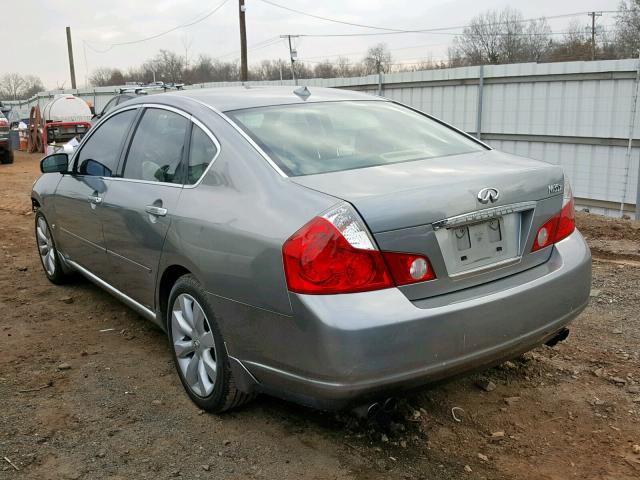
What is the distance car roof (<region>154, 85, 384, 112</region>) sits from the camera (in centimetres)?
348

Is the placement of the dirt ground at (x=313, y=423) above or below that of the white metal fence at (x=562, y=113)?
below

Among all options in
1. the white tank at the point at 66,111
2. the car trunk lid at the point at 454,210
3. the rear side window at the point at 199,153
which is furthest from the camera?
the white tank at the point at 66,111

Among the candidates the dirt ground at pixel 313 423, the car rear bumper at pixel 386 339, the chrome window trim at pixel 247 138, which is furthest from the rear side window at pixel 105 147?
the car rear bumper at pixel 386 339

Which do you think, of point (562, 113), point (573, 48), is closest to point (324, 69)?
point (573, 48)

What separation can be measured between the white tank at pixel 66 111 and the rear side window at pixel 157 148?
18301 millimetres

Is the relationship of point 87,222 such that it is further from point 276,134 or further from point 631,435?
point 631,435

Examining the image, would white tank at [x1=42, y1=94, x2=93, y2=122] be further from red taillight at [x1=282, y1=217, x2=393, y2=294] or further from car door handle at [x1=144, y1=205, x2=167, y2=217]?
red taillight at [x1=282, y1=217, x2=393, y2=294]

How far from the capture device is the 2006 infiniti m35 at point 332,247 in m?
2.43

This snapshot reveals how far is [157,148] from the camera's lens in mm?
3721

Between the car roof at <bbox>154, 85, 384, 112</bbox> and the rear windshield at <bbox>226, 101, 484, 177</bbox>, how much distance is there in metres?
0.08

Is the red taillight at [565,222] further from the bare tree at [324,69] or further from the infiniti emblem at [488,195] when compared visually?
the bare tree at [324,69]

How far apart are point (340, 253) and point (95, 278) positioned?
2675mm

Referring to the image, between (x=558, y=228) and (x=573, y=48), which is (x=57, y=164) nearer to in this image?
(x=558, y=228)

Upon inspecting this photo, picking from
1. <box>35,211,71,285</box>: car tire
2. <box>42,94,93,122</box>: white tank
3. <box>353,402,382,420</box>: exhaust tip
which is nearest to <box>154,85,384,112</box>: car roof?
<box>353,402,382,420</box>: exhaust tip
